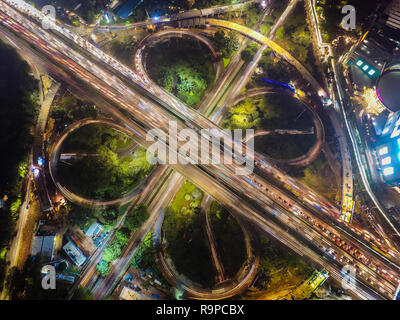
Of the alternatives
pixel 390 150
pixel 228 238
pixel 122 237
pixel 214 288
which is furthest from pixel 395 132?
pixel 122 237

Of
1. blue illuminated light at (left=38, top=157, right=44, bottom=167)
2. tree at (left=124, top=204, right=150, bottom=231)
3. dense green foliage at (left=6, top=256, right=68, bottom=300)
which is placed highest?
tree at (left=124, top=204, right=150, bottom=231)

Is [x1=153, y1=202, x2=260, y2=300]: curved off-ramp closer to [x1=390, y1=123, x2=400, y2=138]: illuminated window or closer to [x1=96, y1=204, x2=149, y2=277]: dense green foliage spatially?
[x1=96, y1=204, x2=149, y2=277]: dense green foliage

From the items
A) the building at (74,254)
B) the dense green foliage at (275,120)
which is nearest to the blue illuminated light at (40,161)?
the building at (74,254)

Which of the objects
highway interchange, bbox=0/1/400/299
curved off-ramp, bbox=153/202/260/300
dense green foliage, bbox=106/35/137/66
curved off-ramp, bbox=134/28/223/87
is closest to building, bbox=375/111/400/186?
highway interchange, bbox=0/1/400/299

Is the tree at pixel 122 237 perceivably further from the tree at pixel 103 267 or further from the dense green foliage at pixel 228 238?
the dense green foliage at pixel 228 238

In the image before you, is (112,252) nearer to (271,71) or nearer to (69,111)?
(69,111)
